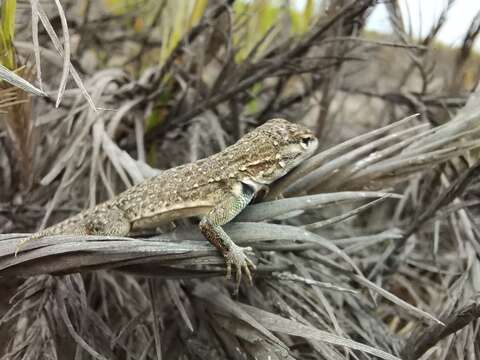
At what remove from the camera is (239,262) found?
1.72 m

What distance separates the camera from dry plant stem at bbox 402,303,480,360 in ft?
4.97

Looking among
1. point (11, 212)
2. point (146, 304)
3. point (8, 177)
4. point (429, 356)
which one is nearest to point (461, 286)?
point (429, 356)

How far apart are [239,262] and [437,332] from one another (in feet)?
2.35

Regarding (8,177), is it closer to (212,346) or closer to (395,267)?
(212,346)

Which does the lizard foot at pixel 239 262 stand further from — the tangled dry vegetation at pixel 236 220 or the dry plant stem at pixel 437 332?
the dry plant stem at pixel 437 332

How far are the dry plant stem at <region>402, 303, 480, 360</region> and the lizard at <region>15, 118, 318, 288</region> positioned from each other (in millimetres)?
668

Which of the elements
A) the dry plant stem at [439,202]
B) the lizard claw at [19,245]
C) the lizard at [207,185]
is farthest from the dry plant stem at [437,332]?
the lizard claw at [19,245]

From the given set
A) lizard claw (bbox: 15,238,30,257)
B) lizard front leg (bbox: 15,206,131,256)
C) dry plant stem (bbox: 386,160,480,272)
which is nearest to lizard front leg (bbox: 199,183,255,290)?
lizard front leg (bbox: 15,206,131,256)

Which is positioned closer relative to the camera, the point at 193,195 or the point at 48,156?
the point at 193,195

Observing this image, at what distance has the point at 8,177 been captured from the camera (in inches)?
98.7

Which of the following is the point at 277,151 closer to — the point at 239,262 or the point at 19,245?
the point at 239,262

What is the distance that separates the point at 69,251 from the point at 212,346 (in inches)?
28.8

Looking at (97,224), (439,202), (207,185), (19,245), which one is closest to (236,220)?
(207,185)

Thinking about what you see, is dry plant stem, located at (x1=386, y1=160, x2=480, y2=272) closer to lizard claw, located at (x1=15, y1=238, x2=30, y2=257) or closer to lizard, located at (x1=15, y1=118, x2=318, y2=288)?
lizard, located at (x1=15, y1=118, x2=318, y2=288)
